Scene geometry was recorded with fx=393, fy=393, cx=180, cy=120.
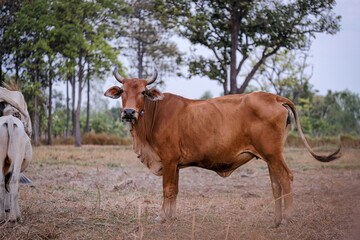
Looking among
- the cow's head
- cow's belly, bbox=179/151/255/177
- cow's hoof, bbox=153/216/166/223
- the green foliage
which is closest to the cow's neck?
the cow's head

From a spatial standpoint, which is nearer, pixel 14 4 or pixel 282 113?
pixel 282 113

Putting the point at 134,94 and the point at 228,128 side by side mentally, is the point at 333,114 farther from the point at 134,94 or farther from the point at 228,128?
the point at 134,94

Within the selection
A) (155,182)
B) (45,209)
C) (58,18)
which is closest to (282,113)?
(45,209)

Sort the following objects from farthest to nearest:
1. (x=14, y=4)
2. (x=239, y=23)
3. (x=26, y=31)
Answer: (x=26, y=31)
(x=14, y=4)
(x=239, y=23)

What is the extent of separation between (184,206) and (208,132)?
181 cm

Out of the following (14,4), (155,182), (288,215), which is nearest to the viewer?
(288,215)

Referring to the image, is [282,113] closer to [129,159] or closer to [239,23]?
[129,159]

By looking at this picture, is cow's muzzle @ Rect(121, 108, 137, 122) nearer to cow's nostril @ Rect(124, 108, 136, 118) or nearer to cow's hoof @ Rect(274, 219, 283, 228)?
cow's nostril @ Rect(124, 108, 136, 118)

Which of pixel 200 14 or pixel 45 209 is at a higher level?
pixel 200 14

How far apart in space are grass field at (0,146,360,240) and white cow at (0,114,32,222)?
338mm

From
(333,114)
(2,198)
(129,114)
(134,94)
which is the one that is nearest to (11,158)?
(2,198)

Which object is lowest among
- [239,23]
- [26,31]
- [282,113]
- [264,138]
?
[264,138]

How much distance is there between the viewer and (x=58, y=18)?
26297 millimetres

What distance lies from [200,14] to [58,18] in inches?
A: 519
